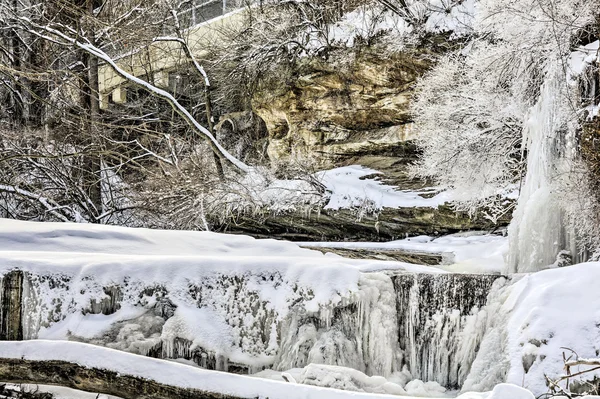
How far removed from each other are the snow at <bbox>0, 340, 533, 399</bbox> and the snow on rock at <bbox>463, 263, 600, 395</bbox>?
1036 millimetres

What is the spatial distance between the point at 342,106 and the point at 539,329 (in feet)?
→ 34.9

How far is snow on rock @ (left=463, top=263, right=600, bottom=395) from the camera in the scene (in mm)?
4801

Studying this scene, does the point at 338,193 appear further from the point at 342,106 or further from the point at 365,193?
the point at 342,106

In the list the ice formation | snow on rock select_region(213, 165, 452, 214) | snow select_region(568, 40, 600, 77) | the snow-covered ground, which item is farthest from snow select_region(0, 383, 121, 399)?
the snow-covered ground

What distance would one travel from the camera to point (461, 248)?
11.8m

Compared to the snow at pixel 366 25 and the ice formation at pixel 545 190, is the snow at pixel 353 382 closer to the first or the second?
the ice formation at pixel 545 190

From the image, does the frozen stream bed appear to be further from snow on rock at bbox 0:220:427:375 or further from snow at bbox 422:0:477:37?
snow at bbox 422:0:477:37

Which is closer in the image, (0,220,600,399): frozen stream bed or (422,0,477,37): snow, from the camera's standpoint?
(0,220,600,399): frozen stream bed

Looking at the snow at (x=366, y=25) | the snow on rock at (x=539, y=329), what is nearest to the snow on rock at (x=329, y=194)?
the snow at (x=366, y=25)

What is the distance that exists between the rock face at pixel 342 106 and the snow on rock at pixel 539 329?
8983 mm

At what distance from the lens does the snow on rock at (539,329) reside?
4.80 metres

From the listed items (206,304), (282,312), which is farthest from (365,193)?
(206,304)

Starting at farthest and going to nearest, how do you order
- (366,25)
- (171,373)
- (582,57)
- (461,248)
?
(366,25)
(461,248)
(582,57)
(171,373)

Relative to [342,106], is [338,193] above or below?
below
